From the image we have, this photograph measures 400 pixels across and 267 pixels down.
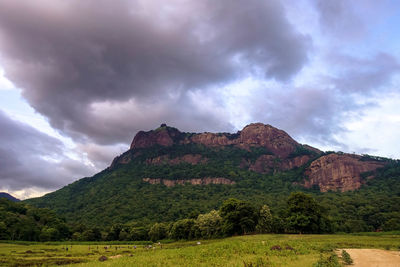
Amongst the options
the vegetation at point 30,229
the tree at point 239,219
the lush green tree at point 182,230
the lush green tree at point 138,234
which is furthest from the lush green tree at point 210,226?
the vegetation at point 30,229

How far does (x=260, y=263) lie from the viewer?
2706 centimetres

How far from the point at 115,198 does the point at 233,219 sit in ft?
452

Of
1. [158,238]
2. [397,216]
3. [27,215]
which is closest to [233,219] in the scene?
[158,238]

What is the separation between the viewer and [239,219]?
77938 mm

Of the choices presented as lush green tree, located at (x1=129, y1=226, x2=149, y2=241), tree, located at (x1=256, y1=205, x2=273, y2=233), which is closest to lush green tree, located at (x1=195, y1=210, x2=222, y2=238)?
tree, located at (x1=256, y1=205, x2=273, y2=233)

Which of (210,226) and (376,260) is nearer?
(376,260)

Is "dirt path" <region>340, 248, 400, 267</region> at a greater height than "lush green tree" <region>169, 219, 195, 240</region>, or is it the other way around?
"dirt path" <region>340, 248, 400, 267</region>

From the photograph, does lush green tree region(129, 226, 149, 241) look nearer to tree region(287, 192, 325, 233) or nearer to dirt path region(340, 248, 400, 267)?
tree region(287, 192, 325, 233)

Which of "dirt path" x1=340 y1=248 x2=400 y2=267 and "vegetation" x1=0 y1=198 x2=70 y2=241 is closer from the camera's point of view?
"dirt path" x1=340 y1=248 x2=400 y2=267

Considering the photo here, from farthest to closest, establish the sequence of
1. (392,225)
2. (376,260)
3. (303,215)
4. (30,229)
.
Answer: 1. (30,229)
2. (392,225)
3. (303,215)
4. (376,260)

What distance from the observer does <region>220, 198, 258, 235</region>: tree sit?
252 ft

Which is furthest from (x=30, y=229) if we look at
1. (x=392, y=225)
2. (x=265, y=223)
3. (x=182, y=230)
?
(x=392, y=225)

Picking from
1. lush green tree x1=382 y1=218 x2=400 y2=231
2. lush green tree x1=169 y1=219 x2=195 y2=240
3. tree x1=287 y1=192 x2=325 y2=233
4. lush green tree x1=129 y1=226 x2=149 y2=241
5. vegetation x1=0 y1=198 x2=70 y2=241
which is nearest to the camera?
tree x1=287 y1=192 x2=325 y2=233

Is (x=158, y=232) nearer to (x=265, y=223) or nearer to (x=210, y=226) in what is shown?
(x=210, y=226)
